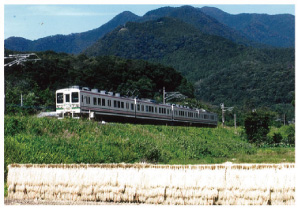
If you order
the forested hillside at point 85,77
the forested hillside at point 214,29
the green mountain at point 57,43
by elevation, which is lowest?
the forested hillside at point 85,77

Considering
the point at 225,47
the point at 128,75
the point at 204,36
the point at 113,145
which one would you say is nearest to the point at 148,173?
the point at 113,145

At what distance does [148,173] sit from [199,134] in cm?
2183

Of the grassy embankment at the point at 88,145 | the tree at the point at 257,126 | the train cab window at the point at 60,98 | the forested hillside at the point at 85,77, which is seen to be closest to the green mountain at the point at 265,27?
the forested hillside at the point at 85,77

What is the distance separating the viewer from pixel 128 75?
151ft

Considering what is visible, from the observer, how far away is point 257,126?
1284 inches

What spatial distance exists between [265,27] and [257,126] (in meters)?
132

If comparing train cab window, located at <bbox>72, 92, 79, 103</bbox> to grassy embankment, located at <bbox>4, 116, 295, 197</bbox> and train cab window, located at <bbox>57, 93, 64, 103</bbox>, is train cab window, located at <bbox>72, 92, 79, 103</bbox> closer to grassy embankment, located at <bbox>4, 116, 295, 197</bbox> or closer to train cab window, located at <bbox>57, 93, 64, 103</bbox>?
train cab window, located at <bbox>57, 93, 64, 103</bbox>

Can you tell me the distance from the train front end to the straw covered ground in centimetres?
1503

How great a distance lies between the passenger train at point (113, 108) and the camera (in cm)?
2153

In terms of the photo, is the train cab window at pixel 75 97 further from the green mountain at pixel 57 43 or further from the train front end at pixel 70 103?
the green mountain at pixel 57 43

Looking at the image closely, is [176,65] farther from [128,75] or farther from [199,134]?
[199,134]

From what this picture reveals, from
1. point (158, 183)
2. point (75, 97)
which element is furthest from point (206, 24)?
point (158, 183)

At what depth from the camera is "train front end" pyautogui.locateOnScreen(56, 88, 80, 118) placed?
70.1ft

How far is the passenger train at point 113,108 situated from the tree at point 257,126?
487 cm
